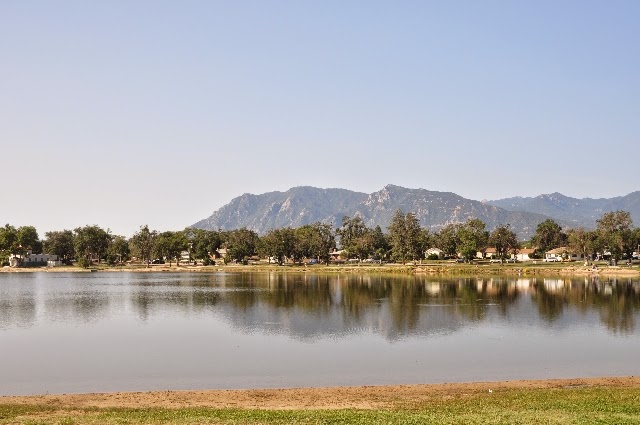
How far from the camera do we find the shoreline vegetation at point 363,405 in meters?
23.0

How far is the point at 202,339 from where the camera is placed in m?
51.1

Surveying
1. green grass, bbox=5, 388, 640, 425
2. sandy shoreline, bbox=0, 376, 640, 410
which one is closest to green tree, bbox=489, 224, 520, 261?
sandy shoreline, bbox=0, 376, 640, 410

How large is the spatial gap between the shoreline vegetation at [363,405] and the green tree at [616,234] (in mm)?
138252

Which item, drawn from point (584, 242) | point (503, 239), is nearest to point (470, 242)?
point (503, 239)

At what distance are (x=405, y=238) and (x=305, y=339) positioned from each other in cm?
13378

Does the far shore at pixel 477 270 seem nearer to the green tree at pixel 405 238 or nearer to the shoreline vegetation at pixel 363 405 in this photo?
the green tree at pixel 405 238

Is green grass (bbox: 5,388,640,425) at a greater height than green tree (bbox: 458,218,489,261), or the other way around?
green tree (bbox: 458,218,489,261)

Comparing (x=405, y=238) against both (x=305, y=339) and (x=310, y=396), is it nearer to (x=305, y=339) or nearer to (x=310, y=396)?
(x=305, y=339)

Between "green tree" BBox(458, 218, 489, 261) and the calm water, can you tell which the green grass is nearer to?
the calm water

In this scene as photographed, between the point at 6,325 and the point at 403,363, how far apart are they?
125 ft

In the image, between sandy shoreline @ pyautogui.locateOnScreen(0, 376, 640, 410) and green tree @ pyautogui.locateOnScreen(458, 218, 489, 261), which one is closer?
sandy shoreline @ pyautogui.locateOnScreen(0, 376, 640, 410)

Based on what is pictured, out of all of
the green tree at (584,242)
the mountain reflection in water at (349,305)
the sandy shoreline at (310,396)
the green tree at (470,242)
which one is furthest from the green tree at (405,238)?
the sandy shoreline at (310,396)

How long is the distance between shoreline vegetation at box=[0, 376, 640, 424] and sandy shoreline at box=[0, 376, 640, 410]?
1.7 inches

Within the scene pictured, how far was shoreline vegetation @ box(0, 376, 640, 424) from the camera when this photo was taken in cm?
2300
